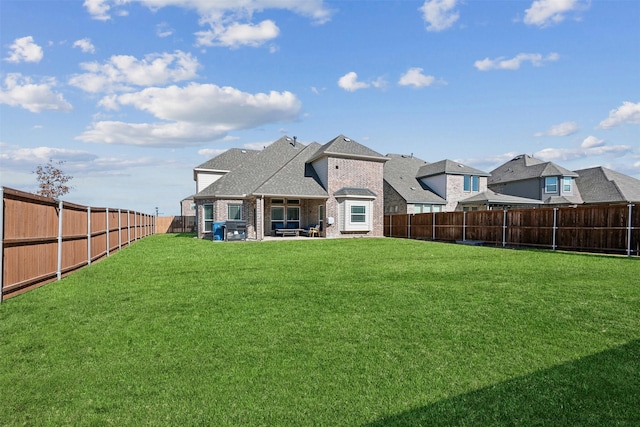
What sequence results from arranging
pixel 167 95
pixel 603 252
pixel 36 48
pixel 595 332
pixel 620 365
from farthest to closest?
1. pixel 167 95
2. pixel 603 252
3. pixel 36 48
4. pixel 595 332
5. pixel 620 365

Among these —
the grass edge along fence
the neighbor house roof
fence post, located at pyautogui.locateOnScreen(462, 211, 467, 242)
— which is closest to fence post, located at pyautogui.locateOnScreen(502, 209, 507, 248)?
fence post, located at pyautogui.locateOnScreen(462, 211, 467, 242)

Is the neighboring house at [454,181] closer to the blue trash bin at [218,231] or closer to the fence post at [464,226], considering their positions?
the fence post at [464,226]

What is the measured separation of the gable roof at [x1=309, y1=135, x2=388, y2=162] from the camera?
23062mm

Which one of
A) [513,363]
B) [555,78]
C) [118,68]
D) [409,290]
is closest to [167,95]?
[118,68]

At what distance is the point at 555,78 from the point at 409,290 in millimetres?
11314

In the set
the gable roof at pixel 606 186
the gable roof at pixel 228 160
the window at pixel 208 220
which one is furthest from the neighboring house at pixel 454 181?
the window at pixel 208 220

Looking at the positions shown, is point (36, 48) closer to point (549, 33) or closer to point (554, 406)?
point (554, 406)

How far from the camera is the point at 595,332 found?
4.39m

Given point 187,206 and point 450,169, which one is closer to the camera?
point 450,169

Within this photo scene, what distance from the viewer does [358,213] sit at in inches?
927

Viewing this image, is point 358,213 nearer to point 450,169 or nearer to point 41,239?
point 450,169

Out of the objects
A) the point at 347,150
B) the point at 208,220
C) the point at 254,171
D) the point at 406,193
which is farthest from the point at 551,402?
the point at 406,193

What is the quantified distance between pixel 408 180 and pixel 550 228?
1766 cm

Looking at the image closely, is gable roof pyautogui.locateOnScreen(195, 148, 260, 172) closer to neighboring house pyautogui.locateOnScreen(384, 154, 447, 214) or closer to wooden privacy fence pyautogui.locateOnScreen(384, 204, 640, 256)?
neighboring house pyautogui.locateOnScreen(384, 154, 447, 214)
